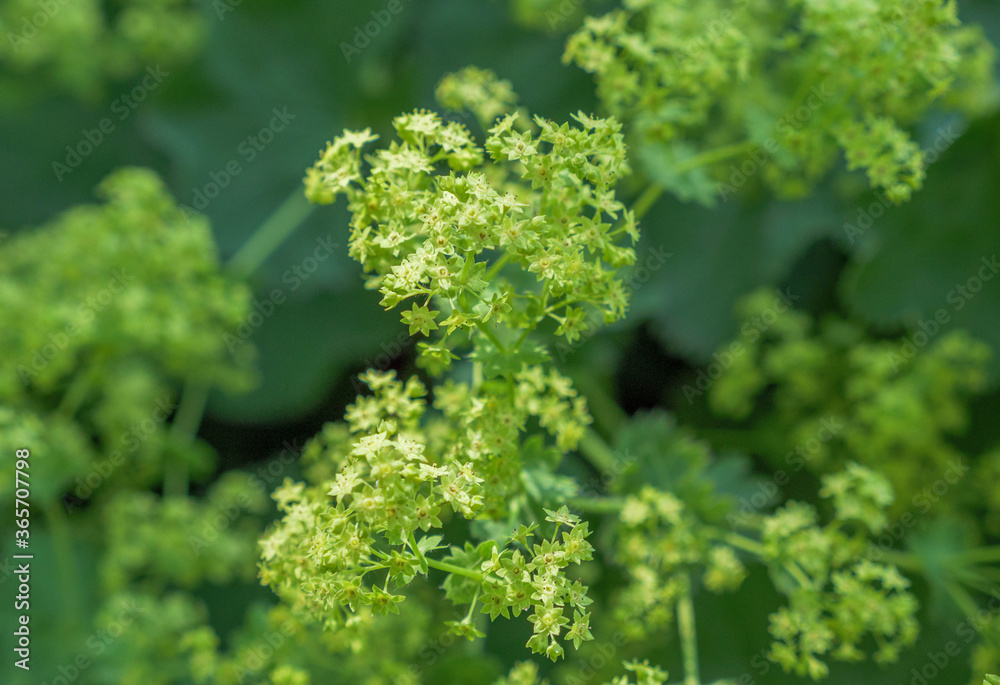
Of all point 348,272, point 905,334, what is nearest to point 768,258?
point 905,334

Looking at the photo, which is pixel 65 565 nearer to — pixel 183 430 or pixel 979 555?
pixel 183 430

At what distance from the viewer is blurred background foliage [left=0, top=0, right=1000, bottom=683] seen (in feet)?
10.1

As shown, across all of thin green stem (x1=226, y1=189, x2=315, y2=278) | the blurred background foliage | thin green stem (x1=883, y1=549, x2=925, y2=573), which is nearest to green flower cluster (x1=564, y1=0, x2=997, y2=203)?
the blurred background foliage

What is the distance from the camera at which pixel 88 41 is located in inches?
135

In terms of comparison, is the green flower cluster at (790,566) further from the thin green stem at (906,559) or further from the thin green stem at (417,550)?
the thin green stem at (417,550)

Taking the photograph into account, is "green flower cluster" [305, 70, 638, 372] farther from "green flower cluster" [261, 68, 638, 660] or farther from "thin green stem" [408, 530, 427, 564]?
"thin green stem" [408, 530, 427, 564]

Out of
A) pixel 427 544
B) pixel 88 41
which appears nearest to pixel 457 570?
pixel 427 544

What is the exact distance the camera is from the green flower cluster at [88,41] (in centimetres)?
329

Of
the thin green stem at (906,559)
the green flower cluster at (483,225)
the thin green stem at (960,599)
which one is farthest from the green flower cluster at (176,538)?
the thin green stem at (960,599)

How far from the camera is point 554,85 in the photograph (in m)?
3.52

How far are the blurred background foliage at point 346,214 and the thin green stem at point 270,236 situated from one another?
11 cm

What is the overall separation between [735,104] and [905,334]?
1315mm

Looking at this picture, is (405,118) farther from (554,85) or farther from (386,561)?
(554,85)

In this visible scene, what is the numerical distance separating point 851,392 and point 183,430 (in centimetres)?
256
